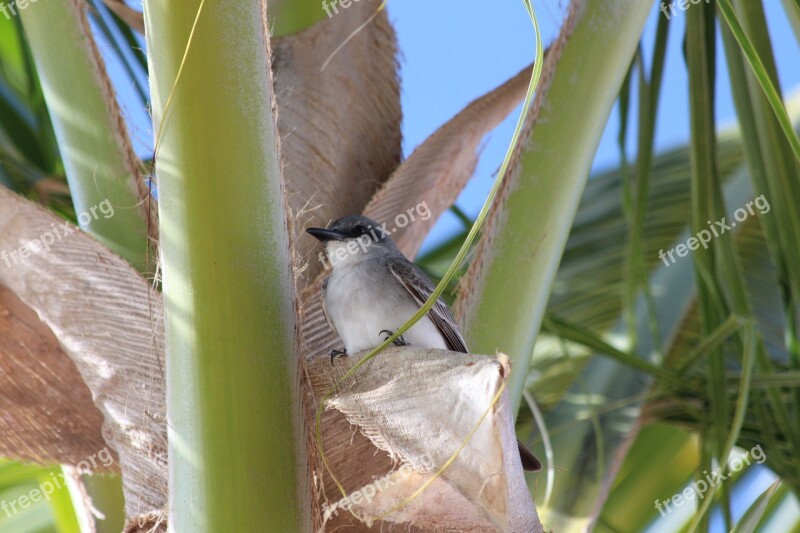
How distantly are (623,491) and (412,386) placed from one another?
2.43 meters

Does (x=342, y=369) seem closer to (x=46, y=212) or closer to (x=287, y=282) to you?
(x=287, y=282)

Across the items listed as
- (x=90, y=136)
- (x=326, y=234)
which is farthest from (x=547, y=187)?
(x=90, y=136)

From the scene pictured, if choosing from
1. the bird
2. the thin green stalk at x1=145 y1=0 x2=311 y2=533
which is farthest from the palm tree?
the bird

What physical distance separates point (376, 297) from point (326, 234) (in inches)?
18.5

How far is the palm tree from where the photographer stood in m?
1.86

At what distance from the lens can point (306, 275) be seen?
2773 mm

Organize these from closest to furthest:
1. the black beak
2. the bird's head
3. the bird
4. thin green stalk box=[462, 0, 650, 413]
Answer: thin green stalk box=[462, 0, 650, 413] → the black beak → the bird's head → the bird

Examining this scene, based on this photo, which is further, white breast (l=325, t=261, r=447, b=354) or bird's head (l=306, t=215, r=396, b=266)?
white breast (l=325, t=261, r=447, b=354)

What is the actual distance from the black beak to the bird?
0.07 metres

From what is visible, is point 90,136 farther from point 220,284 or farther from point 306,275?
point 220,284

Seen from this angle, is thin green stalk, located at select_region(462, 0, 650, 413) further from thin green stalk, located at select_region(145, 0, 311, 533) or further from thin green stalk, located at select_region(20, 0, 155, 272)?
thin green stalk, located at select_region(20, 0, 155, 272)

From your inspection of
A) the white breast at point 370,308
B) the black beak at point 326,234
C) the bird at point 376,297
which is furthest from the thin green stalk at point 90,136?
the white breast at point 370,308

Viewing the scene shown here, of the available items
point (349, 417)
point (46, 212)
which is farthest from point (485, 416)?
point (46, 212)

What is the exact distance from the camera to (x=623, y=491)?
13.2 ft
